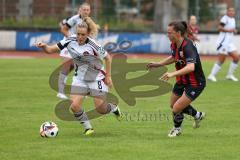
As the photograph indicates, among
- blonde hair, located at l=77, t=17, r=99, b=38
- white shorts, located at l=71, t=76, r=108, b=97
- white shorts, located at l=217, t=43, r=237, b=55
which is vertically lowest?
white shorts, located at l=217, t=43, r=237, b=55

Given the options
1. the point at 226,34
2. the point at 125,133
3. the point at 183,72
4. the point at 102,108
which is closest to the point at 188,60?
the point at 183,72

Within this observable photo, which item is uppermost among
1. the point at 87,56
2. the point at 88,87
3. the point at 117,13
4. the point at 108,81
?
the point at 87,56

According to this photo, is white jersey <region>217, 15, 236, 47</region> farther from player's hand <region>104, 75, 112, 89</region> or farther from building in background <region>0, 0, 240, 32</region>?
building in background <region>0, 0, 240, 32</region>

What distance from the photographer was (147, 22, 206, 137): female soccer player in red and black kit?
33.6 ft

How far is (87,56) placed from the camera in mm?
11125

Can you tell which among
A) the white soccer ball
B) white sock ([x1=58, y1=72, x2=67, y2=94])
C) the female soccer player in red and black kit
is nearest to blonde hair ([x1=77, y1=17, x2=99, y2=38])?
the female soccer player in red and black kit

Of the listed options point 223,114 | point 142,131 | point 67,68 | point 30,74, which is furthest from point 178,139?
point 30,74

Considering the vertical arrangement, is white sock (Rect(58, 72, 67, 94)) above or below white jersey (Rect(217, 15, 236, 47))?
below

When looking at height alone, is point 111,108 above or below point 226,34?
above

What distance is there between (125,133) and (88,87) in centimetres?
95

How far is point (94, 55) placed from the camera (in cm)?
1109

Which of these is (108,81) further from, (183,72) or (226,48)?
(226,48)

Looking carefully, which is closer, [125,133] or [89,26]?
[89,26]

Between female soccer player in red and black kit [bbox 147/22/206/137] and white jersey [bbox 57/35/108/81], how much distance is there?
0.85 m
